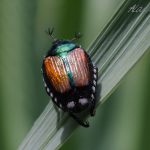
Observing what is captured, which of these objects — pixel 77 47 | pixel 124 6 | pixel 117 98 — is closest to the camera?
pixel 124 6

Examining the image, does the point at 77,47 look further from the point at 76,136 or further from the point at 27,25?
the point at 76,136

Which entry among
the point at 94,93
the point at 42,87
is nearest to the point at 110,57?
the point at 94,93

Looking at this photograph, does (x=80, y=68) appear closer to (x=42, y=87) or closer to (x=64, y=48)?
(x=64, y=48)

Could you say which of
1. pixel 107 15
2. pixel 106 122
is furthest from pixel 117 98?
pixel 107 15

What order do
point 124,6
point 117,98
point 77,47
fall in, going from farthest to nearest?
point 117,98 < point 77,47 < point 124,6

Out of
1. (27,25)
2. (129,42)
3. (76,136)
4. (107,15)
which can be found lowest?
(76,136)

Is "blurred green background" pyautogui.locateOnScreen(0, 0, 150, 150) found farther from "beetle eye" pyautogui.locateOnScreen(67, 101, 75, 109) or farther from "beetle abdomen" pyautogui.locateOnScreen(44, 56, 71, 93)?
"beetle eye" pyautogui.locateOnScreen(67, 101, 75, 109)
